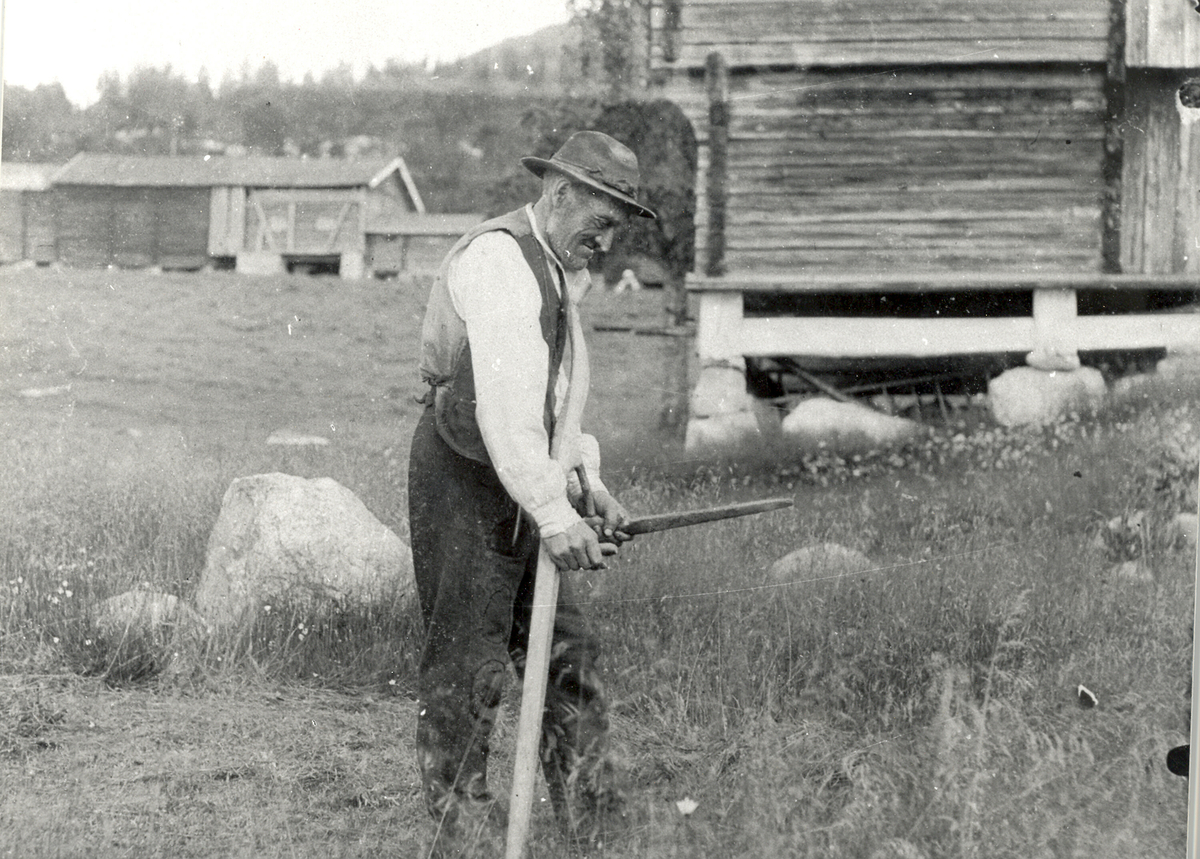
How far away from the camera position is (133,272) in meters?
5.27

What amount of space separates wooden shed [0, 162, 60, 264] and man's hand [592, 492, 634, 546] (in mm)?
2521

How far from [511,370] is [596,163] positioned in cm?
64

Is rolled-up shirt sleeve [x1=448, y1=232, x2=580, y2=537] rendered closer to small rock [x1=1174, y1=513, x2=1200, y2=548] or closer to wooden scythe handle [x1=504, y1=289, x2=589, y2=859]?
wooden scythe handle [x1=504, y1=289, x2=589, y2=859]

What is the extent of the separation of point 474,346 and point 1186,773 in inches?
93.5

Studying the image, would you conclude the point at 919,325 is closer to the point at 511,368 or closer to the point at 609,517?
the point at 609,517

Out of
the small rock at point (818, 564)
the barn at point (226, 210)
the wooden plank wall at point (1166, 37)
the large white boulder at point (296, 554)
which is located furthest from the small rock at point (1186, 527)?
the barn at point (226, 210)

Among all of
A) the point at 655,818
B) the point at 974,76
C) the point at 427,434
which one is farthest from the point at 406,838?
the point at 974,76

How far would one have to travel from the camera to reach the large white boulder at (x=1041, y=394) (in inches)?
220

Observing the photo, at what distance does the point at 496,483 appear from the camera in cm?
355

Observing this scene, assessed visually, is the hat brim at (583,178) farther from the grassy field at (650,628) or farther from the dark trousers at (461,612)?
the grassy field at (650,628)

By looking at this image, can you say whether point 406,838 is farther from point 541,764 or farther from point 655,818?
point 655,818

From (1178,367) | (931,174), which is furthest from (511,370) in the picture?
(931,174)

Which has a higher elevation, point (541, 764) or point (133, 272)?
point (133, 272)

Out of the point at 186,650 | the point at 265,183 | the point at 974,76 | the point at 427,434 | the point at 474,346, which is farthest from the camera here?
the point at 974,76
